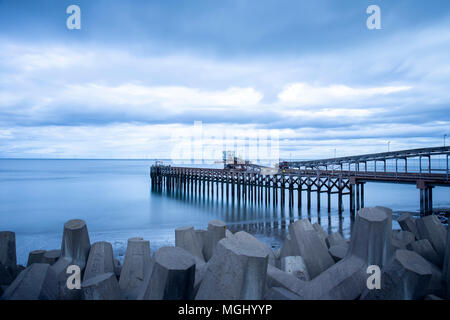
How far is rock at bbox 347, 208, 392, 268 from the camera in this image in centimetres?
372

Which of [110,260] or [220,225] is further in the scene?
[220,225]

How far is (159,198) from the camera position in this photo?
111 ft

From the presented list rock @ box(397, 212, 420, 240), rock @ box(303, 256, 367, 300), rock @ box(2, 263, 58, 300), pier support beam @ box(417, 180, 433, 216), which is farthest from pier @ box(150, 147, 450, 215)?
rock @ box(2, 263, 58, 300)

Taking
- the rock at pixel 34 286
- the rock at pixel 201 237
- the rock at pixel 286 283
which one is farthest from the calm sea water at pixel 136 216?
the rock at pixel 286 283

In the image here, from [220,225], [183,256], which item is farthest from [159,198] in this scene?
Result: [183,256]

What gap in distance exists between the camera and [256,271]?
291 cm

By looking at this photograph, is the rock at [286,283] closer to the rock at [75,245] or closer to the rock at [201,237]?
the rock at [201,237]

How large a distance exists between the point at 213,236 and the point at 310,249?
189 cm

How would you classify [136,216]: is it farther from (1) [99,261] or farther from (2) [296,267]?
(2) [296,267]

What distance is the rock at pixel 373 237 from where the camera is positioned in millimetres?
3721

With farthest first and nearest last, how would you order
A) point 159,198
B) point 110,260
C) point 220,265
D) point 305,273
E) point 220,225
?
point 159,198
point 220,225
point 110,260
point 305,273
point 220,265

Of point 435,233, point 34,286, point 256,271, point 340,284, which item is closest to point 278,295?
point 256,271
